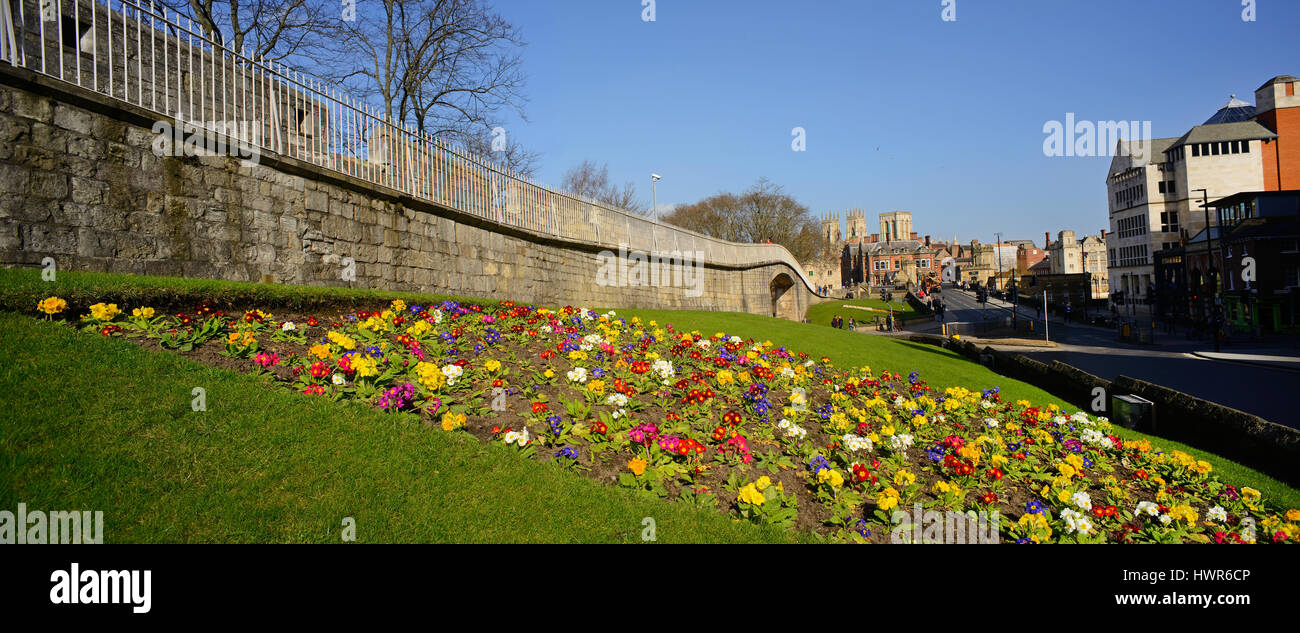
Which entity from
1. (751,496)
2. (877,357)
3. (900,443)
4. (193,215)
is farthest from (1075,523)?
(877,357)

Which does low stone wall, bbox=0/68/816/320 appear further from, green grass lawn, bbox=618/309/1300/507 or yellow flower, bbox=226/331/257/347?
green grass lawn, bbox=618/309/1300/507

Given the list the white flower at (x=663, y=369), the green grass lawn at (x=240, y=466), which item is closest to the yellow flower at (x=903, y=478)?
the green grass lawn at (x=240, y=466)

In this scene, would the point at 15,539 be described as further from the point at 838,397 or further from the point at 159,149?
the point at 838,397

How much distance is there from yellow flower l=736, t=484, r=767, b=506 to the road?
1412cm

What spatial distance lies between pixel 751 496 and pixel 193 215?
6.89 m

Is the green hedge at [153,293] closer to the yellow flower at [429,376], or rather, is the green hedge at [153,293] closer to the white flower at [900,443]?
the yellow flower at [429,376]

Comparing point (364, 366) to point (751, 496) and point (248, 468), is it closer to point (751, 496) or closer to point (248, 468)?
point (248, 468)

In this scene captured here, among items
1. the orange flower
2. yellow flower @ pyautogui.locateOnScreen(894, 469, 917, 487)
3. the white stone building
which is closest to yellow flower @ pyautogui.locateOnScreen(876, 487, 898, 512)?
yellow flower @ pyautogui.locateOnScreen(894, 469, 917, 487)

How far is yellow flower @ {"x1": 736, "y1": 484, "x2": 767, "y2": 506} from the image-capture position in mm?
4816

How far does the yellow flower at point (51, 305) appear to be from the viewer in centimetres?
519
